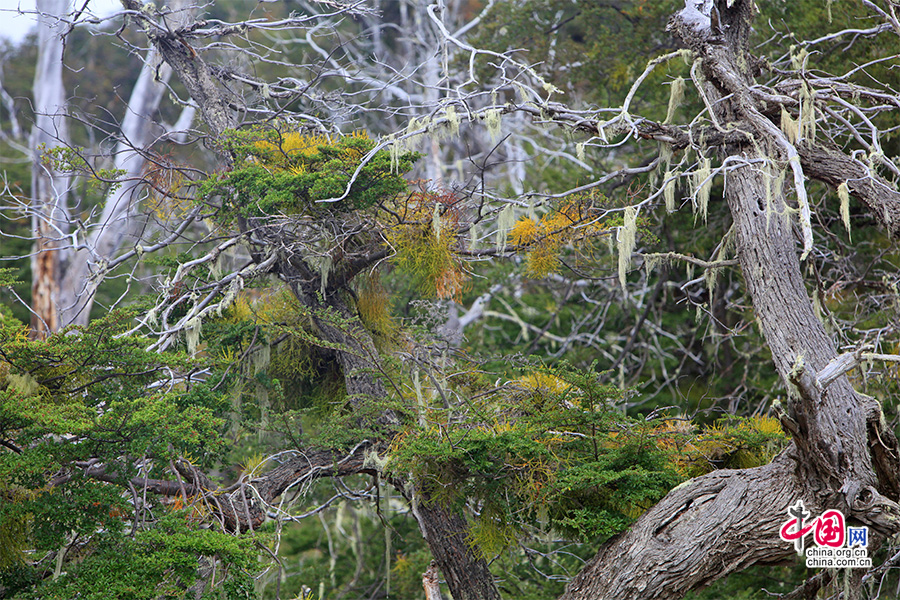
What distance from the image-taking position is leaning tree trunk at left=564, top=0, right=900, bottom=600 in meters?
4.62

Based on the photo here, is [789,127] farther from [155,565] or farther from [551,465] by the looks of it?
[155,565]

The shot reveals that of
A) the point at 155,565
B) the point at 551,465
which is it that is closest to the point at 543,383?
the point at 551,465

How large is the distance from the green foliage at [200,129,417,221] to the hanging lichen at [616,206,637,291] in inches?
63.3

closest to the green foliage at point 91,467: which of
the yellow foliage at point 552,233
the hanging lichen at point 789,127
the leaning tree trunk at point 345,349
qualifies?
the leaning tree trunk at point 345,349

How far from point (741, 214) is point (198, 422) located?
3.83 m

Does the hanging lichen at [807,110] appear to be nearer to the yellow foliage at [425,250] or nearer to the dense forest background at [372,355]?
the dense forest background at [372,355]

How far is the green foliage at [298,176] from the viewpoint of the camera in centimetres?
586

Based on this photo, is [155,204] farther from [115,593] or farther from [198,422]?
[115,593]

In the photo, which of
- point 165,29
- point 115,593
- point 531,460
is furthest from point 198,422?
point 165,29

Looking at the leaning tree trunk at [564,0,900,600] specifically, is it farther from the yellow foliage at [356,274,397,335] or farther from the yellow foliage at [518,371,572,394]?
the yellow foliage at [356,274,397,335]

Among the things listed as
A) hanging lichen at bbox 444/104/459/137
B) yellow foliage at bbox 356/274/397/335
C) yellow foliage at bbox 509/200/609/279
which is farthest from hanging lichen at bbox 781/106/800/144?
yellow foliage at bbox 356/274/397/335

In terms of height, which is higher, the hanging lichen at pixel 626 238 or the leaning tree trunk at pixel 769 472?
the hanging lichen at pixel 626 238

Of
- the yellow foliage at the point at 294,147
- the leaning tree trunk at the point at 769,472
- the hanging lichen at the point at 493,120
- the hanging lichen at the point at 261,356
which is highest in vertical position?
the yellow foliage at the point at 294,147

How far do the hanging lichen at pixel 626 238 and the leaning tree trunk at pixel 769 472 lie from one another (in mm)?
755
